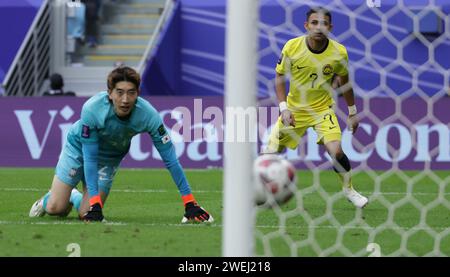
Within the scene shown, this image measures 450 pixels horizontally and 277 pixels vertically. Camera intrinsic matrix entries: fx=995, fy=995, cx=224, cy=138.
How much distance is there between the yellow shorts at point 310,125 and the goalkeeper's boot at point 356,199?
512 mm

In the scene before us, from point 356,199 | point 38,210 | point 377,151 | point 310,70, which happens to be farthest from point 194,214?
point 377,151

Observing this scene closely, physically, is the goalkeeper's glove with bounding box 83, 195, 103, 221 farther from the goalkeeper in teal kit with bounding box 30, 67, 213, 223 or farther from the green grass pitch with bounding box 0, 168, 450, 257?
the green grass pitch with bounding box 0, 168, 450, 257

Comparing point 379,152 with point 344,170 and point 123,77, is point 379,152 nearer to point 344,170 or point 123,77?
point 344,170

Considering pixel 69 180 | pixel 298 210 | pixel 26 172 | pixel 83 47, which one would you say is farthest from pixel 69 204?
pixel 83 47

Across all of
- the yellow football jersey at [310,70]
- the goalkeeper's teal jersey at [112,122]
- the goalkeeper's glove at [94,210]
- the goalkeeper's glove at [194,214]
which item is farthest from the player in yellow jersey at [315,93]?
the goalkeeper's glove at [94,210]

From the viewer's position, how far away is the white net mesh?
671 centimetres

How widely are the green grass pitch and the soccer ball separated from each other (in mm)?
548

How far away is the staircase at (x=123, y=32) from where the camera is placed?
21422mm

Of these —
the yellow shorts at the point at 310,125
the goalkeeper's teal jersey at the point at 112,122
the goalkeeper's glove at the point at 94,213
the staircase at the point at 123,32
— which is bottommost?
the goalkeeper's glove at the point at 94,213

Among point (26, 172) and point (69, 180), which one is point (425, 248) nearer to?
point (69, 180)

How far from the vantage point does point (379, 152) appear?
1472 centimetres

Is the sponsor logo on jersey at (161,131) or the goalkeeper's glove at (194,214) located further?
the goalkeeper's glove at (194,214)

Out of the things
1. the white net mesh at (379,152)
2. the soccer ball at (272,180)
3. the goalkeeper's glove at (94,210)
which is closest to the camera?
the soccer ball at (272,180)

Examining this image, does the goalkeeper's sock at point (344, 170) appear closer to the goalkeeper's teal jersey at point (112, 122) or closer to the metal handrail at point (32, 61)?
the goalkeeper's teal jersey at point (112, 122)
